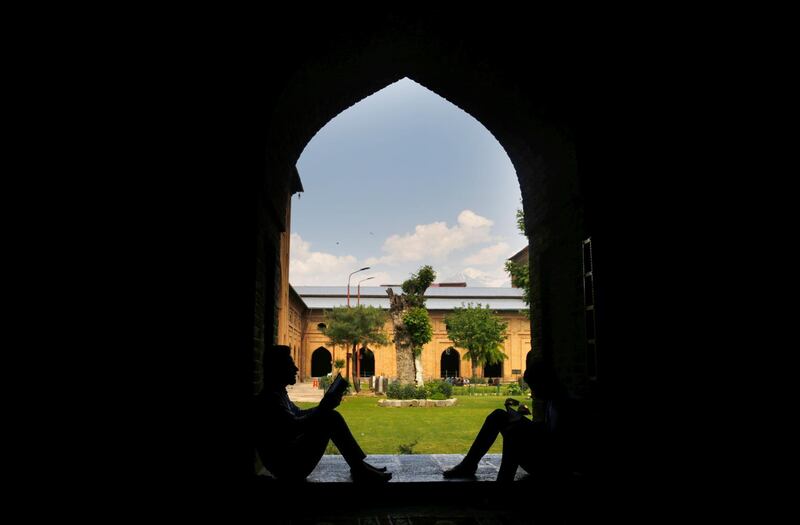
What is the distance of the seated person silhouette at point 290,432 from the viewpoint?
3.87 m

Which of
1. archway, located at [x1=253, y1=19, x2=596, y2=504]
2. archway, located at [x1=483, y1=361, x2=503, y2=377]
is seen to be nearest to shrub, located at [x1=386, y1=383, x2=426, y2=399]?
archway, located at [x1=253, y1=19, x2=596, y2=504]

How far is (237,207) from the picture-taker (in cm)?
398

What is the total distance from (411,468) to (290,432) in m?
1.39

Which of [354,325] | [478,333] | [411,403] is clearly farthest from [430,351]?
[411,403]

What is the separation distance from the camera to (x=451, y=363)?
44.9 meters

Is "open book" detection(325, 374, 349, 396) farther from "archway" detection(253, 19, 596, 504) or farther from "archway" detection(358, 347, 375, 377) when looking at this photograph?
"archway" detection(358, 347, 375, 377)

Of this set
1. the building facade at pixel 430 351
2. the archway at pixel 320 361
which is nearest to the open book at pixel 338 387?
the building facade at pixel 430 351

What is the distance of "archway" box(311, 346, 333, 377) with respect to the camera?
42794mm

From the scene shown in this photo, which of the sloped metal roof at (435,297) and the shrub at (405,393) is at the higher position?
the sloped metal roof at (435,297)

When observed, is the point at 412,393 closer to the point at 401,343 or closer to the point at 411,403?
the point at 411,403

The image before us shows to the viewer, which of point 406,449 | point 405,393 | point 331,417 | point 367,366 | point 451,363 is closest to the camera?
point 331,417

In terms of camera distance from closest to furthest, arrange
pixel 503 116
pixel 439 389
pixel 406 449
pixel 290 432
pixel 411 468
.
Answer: pixel 290 432 → pixel 411 468 → pixel 503 116 → pixel 406 449 → pixel 439 389

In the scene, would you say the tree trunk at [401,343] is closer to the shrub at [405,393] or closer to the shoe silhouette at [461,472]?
the shrub at [405,393]

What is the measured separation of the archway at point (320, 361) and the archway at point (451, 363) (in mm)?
8953
